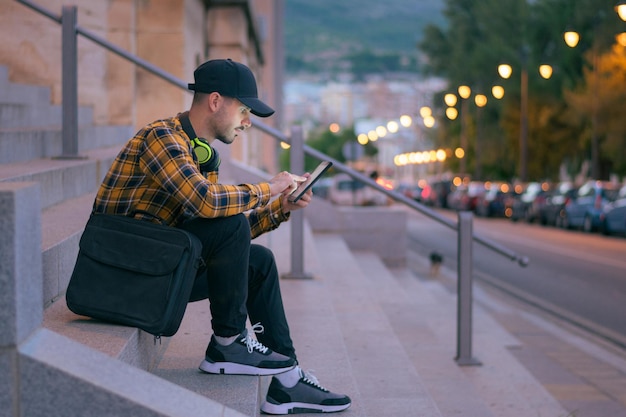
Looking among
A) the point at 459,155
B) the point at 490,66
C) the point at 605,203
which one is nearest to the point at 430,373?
the point at 605,203

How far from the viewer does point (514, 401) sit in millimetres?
6574

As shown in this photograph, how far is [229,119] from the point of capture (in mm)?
4414

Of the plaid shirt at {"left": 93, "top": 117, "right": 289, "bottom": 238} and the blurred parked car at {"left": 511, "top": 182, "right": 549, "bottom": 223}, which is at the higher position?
the plaid shirt at {"left": 93, "top": 117, "right": 289, "bottom": 238}

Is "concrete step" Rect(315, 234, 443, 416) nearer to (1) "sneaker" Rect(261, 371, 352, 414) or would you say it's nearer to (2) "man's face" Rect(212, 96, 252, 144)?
(1) "sneaker" Rect(261, 371, 352, 414)

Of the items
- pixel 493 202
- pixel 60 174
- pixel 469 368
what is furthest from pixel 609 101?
pixel 60 174

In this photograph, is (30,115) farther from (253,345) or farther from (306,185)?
(253,345)

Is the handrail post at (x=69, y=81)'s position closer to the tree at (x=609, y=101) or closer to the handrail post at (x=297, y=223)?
the handrail post at (x=297, y=223)

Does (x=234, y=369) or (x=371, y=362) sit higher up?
(x=234, y=369)

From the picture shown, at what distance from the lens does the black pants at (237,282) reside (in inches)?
170

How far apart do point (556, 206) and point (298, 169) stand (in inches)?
1167

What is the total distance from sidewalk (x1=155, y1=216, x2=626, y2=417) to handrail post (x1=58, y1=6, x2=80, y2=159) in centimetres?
186

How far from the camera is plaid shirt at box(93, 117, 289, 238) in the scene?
416 centimetres

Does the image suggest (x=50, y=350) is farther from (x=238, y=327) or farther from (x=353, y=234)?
(x=353, y=234)

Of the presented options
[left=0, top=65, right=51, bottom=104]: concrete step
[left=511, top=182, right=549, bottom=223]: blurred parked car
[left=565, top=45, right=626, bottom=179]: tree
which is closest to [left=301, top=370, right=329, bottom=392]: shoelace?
[left=0, top=65, right=51, bottom=104]: concrete step
